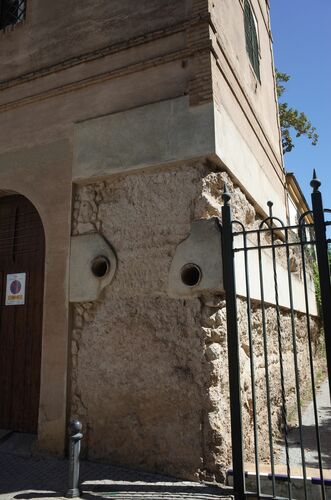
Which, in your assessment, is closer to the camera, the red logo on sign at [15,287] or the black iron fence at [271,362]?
the black iron fence at [271,362]

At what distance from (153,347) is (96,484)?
1.38m

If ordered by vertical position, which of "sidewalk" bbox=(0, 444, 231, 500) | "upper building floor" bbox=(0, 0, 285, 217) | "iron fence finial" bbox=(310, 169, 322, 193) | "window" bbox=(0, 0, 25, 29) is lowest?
"sidewalk" bbox=(0, 444, 231, 500)

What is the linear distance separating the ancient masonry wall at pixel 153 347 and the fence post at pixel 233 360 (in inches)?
17.9

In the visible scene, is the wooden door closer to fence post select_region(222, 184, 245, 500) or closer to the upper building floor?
the upper building floor

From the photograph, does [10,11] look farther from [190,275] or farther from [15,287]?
[190,275]

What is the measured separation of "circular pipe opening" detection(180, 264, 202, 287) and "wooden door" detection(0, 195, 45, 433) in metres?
2.14

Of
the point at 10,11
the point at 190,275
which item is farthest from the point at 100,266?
the point at 10,11

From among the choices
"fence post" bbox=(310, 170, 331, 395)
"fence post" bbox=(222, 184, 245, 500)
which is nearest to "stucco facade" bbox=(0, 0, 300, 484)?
"fence post" bbox=(222, 184, 245, 500)

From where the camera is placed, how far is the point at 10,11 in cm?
708

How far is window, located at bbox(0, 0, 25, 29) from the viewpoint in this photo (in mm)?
6970

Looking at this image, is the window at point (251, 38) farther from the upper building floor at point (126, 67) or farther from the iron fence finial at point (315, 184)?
the iron fence finial at point (315, 184)

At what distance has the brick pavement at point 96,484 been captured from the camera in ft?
12.1

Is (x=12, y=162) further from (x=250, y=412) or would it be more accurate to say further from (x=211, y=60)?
(x=250, y=412)

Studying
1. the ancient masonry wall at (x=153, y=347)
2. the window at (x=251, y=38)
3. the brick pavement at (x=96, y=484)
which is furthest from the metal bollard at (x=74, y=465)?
the window at (x=251, y=38)
